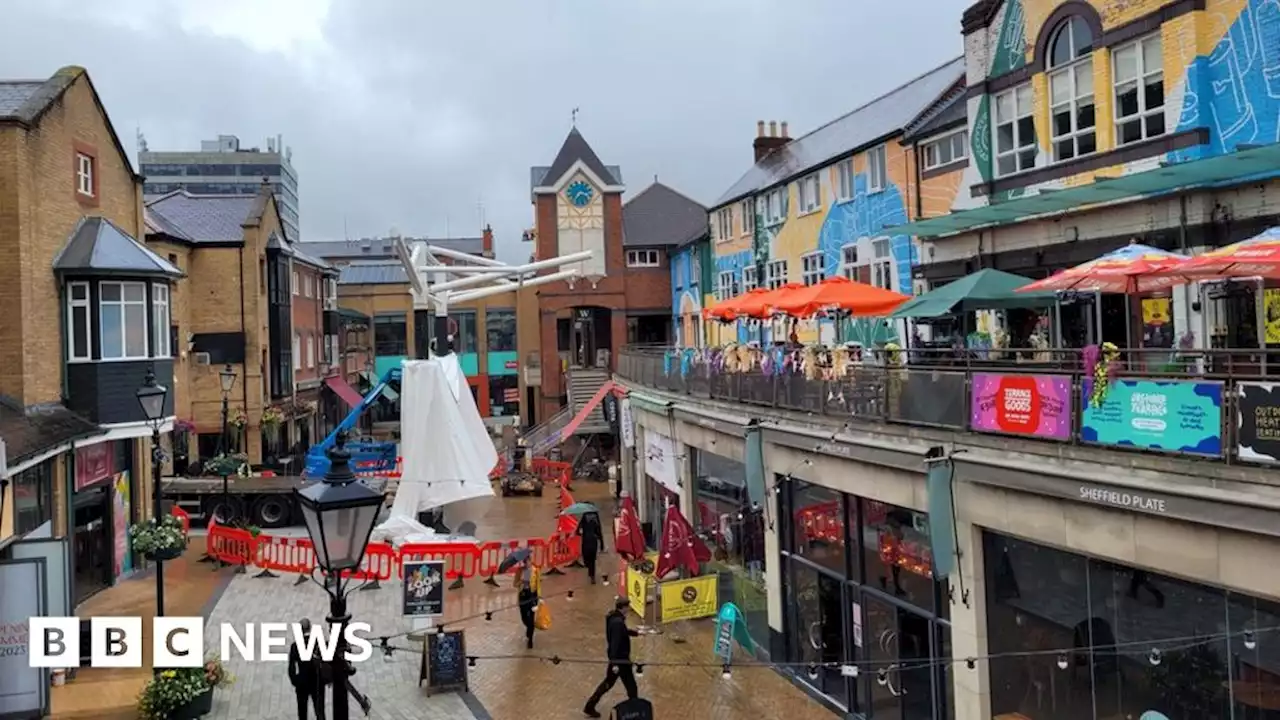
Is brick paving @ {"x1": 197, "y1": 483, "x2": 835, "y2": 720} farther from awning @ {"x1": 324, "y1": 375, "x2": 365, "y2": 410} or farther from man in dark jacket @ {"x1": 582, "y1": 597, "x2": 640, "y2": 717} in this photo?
awning @ {"x1": 324, "y1": 375, "x2": 365, "y2": 410}

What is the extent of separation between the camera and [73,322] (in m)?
19.7

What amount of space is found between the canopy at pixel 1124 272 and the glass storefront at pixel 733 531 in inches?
279

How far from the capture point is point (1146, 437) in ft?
29.0

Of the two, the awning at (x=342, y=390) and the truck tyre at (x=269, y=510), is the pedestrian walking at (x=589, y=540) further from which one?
the awning at (x=342, y=390)

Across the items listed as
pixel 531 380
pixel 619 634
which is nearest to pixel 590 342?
pixel 531 380

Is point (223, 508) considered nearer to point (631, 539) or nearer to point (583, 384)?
point (631, 539)

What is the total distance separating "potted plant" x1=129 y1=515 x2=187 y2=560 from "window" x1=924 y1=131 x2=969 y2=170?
18391mm

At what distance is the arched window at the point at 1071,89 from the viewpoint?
16.6 meters

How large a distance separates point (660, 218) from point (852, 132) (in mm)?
21010

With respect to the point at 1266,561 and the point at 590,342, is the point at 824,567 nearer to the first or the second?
the point at 1266,561

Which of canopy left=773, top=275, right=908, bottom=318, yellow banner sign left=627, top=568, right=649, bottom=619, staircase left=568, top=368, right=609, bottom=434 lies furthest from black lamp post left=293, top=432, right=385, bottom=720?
staircase left=568, top=368, right=609, bottom=434

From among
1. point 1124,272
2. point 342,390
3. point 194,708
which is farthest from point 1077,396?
point 342,390

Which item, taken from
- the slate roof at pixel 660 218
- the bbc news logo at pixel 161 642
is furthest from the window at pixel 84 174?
the slate roof at pixel 660 218

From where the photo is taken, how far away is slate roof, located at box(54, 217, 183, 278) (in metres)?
19.6
